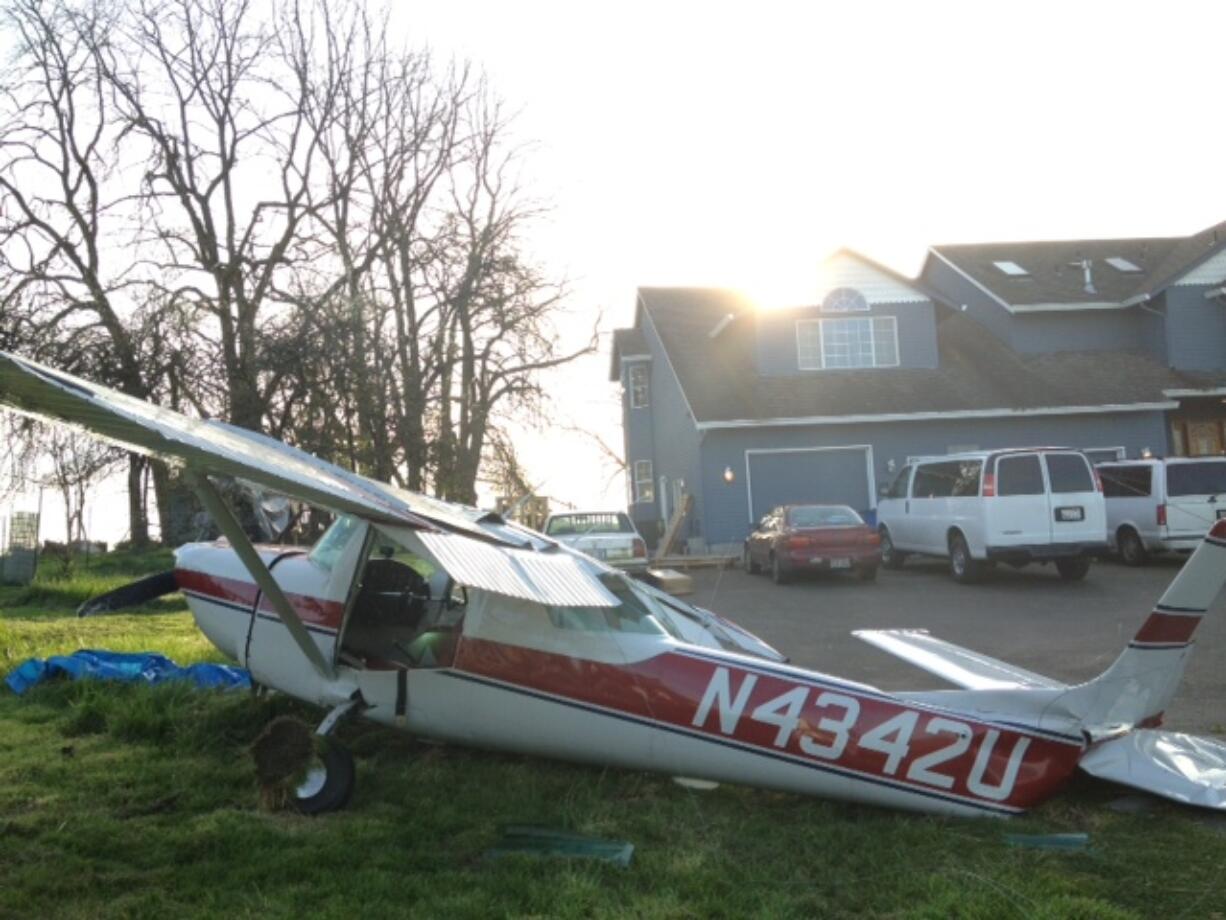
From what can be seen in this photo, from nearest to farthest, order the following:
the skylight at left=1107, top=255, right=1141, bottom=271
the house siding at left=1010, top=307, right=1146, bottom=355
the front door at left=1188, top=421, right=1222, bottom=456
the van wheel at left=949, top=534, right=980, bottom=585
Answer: the van wheel at left=949, top=534, right=980, bottom=585 < the front door at left=1188, top=421, right=1222, bottom=456 < the house siding at left=1010, top=307, right=1146, bottom=355 < the skylight at left=1107, top=255, right=1141, bottom=271

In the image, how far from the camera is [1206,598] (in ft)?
16.7

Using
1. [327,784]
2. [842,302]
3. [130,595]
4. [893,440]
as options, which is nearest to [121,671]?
[130,595]

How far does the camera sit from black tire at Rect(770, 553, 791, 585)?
18828 millimetres

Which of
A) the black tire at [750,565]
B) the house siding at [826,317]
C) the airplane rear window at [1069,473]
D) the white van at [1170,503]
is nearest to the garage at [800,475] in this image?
the house siding at [826,317]

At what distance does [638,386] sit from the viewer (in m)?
33.2

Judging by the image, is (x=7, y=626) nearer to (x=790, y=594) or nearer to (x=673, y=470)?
(x=790, y=594)

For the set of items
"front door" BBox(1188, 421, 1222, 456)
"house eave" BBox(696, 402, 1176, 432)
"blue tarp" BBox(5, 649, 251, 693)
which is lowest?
"blue tarp" BBox(5, 649, 251, 693)

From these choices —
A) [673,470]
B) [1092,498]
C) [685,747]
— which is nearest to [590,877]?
[685,747]

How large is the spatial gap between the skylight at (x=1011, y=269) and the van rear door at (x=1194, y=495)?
42.1ft

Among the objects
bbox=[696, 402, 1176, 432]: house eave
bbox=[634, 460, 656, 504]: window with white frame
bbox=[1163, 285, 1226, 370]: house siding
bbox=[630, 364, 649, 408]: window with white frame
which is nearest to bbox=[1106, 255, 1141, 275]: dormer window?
bbox=[1163, 285, 1226, 370]: house siding

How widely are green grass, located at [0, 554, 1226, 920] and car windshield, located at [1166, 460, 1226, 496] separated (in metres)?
14.5

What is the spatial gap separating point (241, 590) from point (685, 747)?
3.44 meters

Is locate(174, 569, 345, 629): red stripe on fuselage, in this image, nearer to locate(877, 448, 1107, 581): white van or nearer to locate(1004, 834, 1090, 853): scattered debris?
locate(1004, 834, 1090, 853): scattered debris

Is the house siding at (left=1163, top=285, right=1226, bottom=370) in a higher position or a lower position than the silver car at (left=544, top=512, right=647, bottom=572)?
higher
